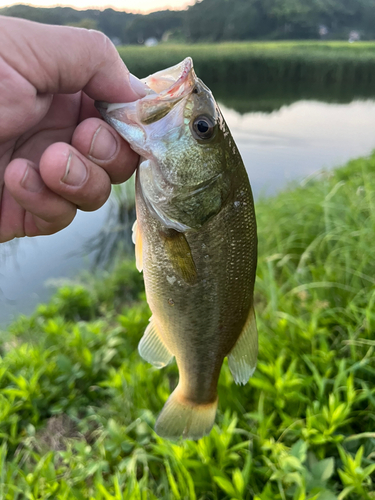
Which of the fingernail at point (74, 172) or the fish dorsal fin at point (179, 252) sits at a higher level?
the fingernail at point (74, 172)

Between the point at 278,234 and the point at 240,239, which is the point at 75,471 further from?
the point at 278,234

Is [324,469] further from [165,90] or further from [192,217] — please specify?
[165,90]

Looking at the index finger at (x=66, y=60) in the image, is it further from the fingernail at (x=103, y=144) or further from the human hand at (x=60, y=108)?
the fingernail at (x=103, y=144)

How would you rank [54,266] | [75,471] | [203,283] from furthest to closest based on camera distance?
[54,266] → [75,471] → [203,283]

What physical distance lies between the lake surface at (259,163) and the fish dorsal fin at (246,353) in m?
4.92

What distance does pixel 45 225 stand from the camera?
1.83 m

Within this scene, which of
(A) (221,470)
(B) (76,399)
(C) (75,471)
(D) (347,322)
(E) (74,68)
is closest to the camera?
(E) (74,68)

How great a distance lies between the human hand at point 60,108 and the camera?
4.30ft

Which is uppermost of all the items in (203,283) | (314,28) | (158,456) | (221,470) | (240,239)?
(314,28)

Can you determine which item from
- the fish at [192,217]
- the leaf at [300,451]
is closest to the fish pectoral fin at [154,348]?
the fish at [192,217]

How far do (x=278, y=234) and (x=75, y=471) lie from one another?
337 cm

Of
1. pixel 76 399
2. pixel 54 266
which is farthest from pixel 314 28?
pixel 76 399

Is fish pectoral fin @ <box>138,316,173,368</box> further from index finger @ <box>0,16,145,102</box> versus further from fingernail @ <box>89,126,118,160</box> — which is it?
index finger @ <box>0,16,145,102</box>

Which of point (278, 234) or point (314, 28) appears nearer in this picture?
point (278, 234)
